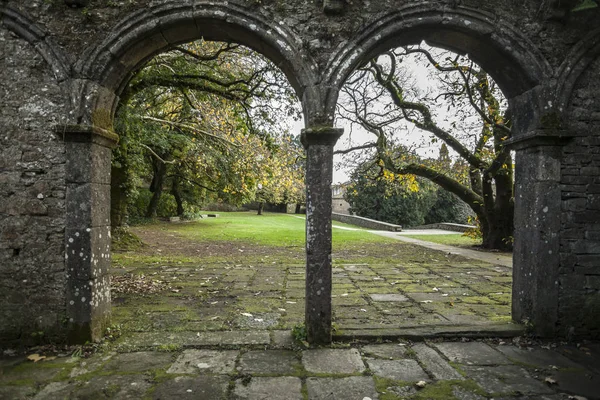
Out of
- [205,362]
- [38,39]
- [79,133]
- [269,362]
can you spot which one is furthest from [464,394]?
[38,39]

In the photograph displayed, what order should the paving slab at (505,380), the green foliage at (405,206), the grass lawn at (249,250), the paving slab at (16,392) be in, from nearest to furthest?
the paving slab at (16,392), the paving slab at (505,380), the grass lawn at (249,250), the green foliage at (405,206)

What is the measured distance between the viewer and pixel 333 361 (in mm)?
3375

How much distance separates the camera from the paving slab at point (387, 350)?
351 centimetres

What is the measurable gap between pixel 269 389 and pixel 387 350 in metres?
1.36

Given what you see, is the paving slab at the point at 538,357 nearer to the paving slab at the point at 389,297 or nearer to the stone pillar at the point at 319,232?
the paving slab at the point at 389,297

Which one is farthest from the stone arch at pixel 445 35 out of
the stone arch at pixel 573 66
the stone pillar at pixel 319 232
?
the stone pillar at pixel 319 232

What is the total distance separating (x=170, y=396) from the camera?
2.79 m

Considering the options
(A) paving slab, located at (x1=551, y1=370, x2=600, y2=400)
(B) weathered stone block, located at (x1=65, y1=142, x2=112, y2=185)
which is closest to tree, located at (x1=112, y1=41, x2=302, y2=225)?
(B) weathered stone block, located at (x1=65, y1=142, x2=112, y2=185)

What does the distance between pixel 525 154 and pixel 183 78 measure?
613 cm

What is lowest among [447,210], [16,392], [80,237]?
[16,392]

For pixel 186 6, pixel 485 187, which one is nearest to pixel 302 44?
pixel 186 6

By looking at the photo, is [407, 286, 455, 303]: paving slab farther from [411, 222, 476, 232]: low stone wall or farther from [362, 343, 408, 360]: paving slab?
[411, 222, 476, 232]: low stone wall

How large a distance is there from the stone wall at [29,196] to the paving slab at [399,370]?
326 cm

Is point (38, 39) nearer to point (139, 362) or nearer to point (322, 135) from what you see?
point (322, 135)
